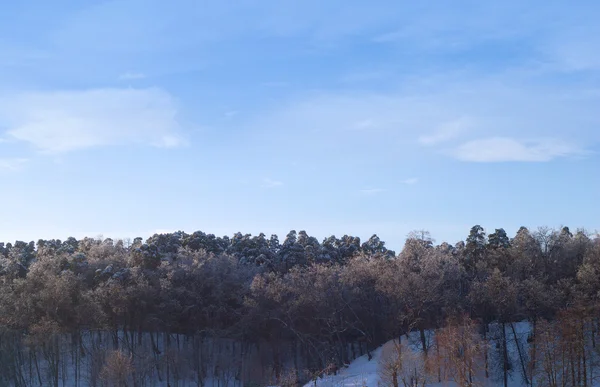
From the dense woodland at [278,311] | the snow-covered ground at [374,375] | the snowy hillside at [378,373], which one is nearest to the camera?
the snowy hillside at [378,373]

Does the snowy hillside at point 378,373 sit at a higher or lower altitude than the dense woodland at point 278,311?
lower

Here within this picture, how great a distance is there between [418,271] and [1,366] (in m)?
38.8

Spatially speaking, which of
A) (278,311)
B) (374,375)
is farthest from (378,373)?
(278,311)

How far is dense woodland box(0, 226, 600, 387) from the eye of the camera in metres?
56.9

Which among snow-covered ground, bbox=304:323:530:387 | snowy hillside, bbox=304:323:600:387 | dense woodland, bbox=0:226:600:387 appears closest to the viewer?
snowy hillside, bbox=304:323:600:387

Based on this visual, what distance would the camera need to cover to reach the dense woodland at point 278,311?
187ft

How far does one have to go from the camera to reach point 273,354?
69.2 m

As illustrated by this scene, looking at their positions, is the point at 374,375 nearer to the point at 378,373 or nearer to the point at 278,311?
the point at 378,373

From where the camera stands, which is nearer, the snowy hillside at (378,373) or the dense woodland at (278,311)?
the snowy hillside at (378,373)

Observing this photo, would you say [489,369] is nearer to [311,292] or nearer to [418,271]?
[418,271]

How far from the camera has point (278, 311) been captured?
65.6 metres

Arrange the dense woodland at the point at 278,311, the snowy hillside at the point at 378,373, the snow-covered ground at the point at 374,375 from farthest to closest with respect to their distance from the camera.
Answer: the dense woodland at the point at 278,311 → the snow-covered ground at the point at 374,375 → the snowy hillside at the point at 378,373

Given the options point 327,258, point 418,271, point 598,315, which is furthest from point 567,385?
point 327,258

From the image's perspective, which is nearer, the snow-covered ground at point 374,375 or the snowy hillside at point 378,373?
the snowy hillside at point 378,373
